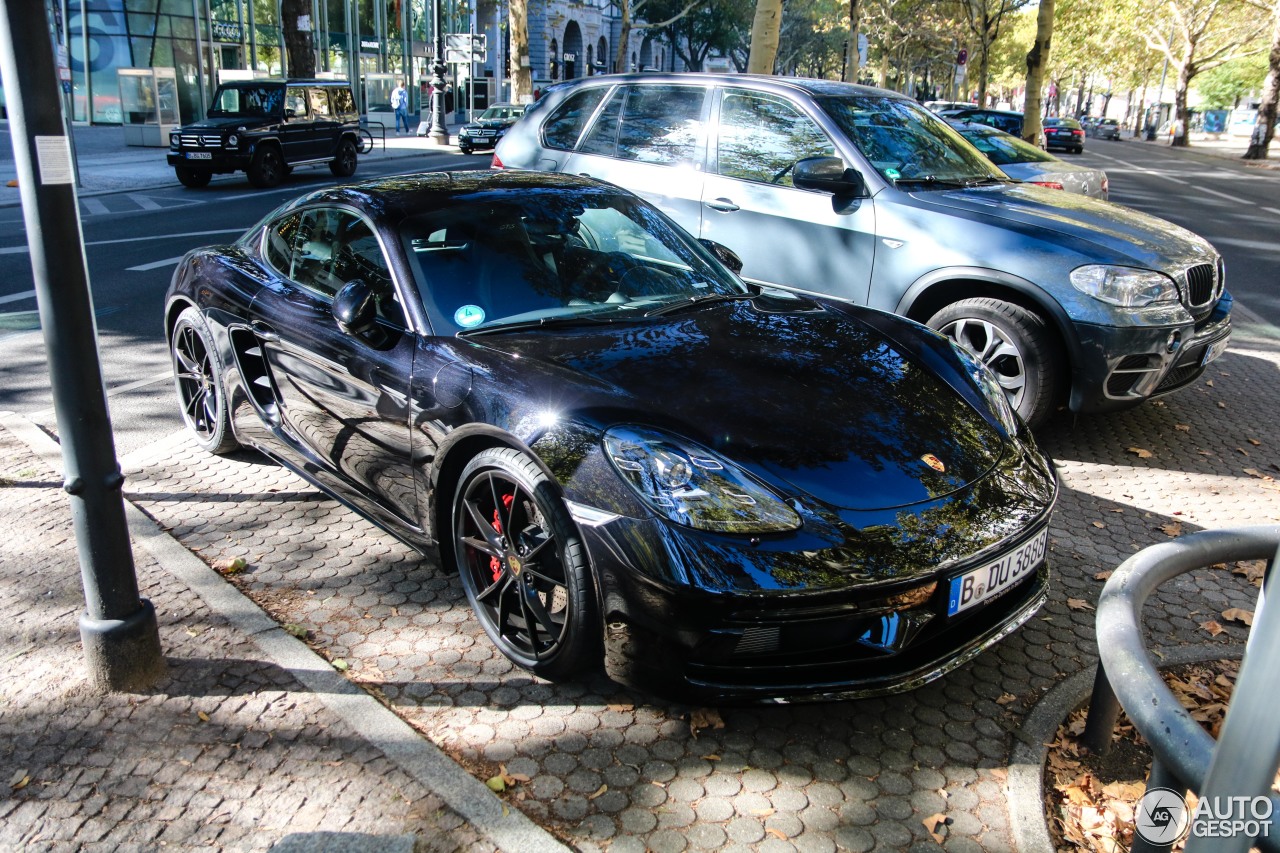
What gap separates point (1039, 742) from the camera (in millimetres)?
2887

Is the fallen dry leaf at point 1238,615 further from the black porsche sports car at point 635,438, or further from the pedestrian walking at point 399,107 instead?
the pedestrian walking at point 399,107

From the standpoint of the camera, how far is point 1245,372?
7.23 m

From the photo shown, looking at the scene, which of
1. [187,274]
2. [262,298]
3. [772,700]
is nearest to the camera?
[772,700]

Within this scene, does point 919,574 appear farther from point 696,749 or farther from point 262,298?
point 262,298

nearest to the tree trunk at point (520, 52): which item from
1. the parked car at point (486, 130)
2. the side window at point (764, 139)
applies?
the parked car at point (486, 130)

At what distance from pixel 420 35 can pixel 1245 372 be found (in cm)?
4438

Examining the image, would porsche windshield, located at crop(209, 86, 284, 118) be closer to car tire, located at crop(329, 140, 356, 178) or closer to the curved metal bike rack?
car tire, located at crop(329, 140, 356, 178)

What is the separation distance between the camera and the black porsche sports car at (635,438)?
2.70m

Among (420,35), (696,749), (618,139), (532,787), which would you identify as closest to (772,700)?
(696,749)

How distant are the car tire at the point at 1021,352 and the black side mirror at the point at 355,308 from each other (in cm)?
316

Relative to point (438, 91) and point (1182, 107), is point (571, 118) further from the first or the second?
point (1182, 107)

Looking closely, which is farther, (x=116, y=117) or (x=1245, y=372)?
(x=116, y=117)

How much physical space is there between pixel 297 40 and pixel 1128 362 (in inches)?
1082

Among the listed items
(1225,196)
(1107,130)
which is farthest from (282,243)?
(1107,130)
